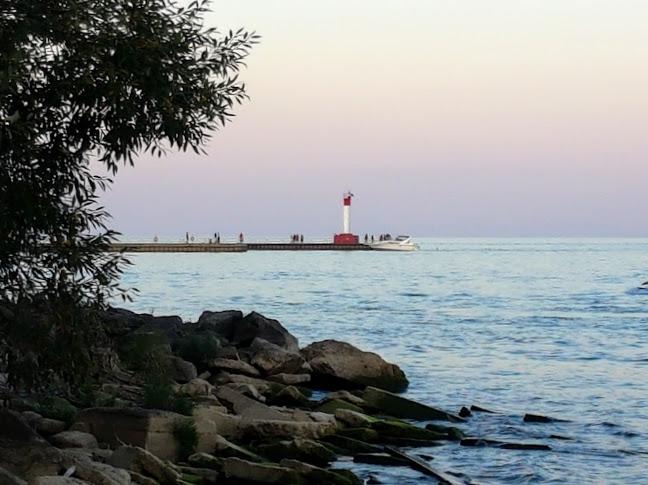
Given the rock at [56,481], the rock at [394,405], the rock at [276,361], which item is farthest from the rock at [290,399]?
the rock at [56,481]

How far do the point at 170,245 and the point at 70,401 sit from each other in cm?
14006

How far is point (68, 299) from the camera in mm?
13375

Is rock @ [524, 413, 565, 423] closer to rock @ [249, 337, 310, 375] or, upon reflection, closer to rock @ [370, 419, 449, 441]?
rock @ [370, 419, 449, 441]

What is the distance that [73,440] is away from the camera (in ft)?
47.6

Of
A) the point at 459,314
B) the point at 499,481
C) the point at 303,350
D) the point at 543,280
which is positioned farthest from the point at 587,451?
the point at 543,280

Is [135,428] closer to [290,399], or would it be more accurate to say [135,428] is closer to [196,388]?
[196,388]

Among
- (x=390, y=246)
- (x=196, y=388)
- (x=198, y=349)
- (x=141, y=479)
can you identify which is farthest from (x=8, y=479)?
(x=390, y=246)

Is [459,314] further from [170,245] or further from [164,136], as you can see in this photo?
[170,245]

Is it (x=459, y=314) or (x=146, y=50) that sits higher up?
(x=146, y=50)

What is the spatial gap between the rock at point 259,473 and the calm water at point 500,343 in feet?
6.83

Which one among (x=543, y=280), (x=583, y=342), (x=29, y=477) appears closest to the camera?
(x=29, y=477)

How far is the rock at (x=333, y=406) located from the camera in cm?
1956

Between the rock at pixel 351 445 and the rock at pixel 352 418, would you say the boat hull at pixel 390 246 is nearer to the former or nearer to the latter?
the rock at pixel 352 418

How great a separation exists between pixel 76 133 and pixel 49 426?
4277mm
